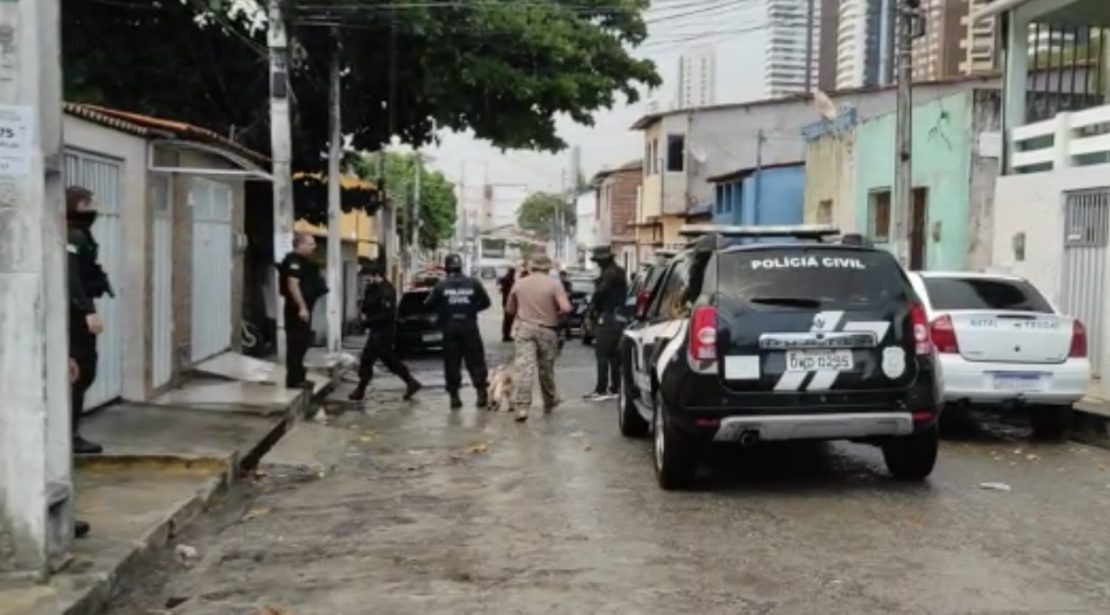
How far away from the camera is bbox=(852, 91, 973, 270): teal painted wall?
65.9ft

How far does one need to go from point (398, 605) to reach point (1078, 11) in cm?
1440

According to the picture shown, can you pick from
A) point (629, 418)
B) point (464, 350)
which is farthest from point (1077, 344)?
point (464, 350)

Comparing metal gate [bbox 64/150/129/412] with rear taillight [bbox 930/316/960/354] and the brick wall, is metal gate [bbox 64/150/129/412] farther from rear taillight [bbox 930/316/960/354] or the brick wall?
the brick wall

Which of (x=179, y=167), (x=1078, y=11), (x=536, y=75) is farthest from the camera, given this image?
(x=536, y=75)

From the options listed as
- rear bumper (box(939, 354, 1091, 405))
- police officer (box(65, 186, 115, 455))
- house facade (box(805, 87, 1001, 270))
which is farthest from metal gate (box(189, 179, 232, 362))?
house facade (box(805, 87, 1001, 270))

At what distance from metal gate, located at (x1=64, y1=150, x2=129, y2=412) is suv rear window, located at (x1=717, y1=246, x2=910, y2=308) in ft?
19.2

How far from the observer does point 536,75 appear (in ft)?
76.5

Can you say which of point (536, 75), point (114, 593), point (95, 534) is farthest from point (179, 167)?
point (536, 75)

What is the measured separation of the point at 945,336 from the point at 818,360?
3463 mm

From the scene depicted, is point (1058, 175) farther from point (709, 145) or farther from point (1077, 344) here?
point (709, 145)

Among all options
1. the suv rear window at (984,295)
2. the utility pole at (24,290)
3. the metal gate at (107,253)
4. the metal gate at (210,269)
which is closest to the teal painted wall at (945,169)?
the suv rear window at (984,295)

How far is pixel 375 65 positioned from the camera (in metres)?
23.0

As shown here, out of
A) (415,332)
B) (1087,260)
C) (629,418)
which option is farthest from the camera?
(415,332)

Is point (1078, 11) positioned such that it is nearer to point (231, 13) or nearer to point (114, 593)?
point (231, 13)
